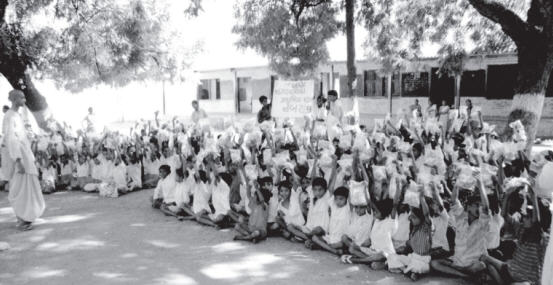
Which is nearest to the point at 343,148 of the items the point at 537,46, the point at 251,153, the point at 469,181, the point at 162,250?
the point at 251,153

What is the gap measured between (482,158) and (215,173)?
3576 millimetres

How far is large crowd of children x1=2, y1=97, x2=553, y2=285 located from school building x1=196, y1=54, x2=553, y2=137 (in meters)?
4.12

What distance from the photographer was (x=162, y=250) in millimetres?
5559

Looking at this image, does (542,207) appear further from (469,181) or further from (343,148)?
(343,148)

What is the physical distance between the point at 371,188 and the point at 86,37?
9.20m

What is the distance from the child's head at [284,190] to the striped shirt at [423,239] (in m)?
1.80

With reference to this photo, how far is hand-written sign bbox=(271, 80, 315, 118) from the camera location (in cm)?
841

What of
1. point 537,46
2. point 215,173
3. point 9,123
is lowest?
point 215,173

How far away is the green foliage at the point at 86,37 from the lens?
38.3 feet

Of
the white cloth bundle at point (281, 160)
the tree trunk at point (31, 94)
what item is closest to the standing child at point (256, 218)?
the white cloth bundle at point (281, 160)

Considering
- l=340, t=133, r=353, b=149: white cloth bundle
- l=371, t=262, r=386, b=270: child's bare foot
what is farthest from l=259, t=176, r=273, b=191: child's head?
l=371, t=262, r=386, b=270: child's bare foot

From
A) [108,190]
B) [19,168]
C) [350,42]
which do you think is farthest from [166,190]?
[350,42]

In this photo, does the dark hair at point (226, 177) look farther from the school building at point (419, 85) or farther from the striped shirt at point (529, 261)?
the school building at point (419, 85)

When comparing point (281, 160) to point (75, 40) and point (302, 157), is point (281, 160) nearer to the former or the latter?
point (302, 157)
